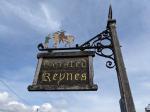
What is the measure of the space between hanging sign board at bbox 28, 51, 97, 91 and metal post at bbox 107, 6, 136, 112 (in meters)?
0.57

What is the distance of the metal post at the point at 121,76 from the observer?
17.2ft

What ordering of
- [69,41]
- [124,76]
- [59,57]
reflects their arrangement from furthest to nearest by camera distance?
[69,41] < [59,57] < [124,76]

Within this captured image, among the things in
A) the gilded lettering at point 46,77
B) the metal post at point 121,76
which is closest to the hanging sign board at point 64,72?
the gilded lettering at point 46,77

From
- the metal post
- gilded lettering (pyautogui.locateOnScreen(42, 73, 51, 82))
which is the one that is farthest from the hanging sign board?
the metal post

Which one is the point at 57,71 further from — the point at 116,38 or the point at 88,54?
the point at 116,38

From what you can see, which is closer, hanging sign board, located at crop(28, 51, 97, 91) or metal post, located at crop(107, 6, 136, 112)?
metal post, located at crop(107, 6, 136, 112)

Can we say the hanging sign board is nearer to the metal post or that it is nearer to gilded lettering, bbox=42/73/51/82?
gilded lettering, bbox=42/73/51/82

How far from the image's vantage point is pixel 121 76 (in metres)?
5.67

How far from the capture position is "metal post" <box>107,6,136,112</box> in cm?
524

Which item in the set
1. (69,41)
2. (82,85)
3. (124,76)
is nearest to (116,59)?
(124,76)

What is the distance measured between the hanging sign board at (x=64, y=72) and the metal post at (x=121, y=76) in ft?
1.88

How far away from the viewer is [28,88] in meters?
5.86

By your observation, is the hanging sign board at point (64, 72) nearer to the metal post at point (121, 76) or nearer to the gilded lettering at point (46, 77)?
the gilded lettering at point (46, 77)

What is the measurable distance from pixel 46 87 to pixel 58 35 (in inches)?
72.6
